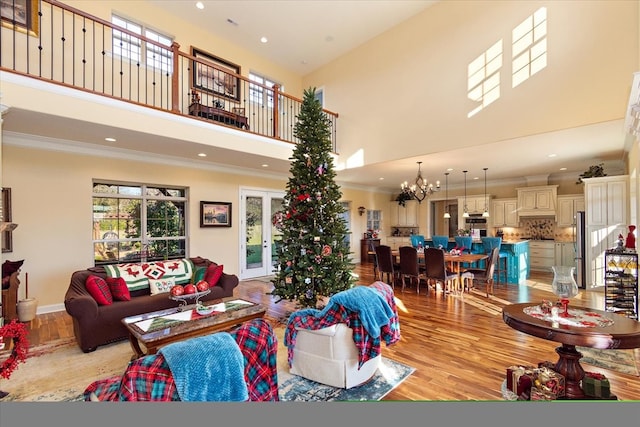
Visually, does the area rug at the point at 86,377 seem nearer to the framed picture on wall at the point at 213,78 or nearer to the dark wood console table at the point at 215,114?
the dark wood console table at the point at 215,114

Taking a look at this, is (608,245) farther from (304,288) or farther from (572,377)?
(304,288)

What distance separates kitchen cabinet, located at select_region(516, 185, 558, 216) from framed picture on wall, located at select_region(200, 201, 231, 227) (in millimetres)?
7807

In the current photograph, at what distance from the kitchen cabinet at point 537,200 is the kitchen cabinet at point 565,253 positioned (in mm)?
825

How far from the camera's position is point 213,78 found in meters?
6.36

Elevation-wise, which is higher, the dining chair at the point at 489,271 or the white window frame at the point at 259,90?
the white window frame at the point at 259,90

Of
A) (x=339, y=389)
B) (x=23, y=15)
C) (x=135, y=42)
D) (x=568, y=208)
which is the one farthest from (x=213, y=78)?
(x=568, y=208)

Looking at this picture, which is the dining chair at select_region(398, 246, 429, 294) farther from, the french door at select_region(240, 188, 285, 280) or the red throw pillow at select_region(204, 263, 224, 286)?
the red throw pillow at select_region(204, 263, 224, 286)

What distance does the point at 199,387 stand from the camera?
1186 mm

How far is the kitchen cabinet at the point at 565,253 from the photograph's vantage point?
23.9 feet

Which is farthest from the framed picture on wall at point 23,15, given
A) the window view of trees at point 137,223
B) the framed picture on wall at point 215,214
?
the framed picture on wall at point 215,214

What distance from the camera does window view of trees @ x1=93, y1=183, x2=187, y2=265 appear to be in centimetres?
496

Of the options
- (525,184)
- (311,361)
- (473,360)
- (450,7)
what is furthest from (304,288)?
(525,184)

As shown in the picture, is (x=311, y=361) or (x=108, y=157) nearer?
(x=311, y=361)

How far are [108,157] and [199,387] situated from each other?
5078 mm
